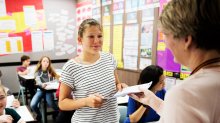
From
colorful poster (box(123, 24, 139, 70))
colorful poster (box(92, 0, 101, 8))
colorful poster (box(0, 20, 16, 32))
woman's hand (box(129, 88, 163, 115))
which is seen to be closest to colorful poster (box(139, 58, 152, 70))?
colorful poster (box(123, 24, 139, 70))

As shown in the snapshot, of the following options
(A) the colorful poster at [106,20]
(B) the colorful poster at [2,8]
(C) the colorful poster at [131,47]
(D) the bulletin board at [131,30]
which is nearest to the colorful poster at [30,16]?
(B) the colorful poster at [2,8]

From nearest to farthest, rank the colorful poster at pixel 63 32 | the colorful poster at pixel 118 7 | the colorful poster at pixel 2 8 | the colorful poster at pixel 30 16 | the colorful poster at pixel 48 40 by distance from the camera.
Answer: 1. the colorful poster at pixel 118 7
2. the colorful poster at pixel 2 8
3. the colorful poster at pixel 30 16
4. the colorful poster at pixel 48 40
5. the colorful poster at pixel 63 32

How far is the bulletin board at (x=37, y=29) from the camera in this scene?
545 centimetres

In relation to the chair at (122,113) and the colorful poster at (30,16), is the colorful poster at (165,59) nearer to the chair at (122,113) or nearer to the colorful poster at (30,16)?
the chair at (122,113)

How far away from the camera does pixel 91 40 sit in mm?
1432

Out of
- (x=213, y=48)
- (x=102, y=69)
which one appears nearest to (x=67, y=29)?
(x=102, y=69)

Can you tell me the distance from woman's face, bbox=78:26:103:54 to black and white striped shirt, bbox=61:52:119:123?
88 millimetres

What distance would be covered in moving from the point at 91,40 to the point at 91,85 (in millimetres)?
288

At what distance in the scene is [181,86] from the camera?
0.59 metres

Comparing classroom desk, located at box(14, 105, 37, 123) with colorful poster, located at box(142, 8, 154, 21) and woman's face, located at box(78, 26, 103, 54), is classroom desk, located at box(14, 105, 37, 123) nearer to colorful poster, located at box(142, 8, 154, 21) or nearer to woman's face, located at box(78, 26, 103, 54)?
woman's face, located at box(78, 26, 103, 54)

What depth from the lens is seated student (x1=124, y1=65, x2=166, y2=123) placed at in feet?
6.08

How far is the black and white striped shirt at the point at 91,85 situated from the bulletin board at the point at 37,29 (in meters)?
4.64

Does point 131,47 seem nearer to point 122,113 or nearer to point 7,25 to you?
point 122,113

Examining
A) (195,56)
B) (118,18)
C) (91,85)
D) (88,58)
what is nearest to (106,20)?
(118,18)
